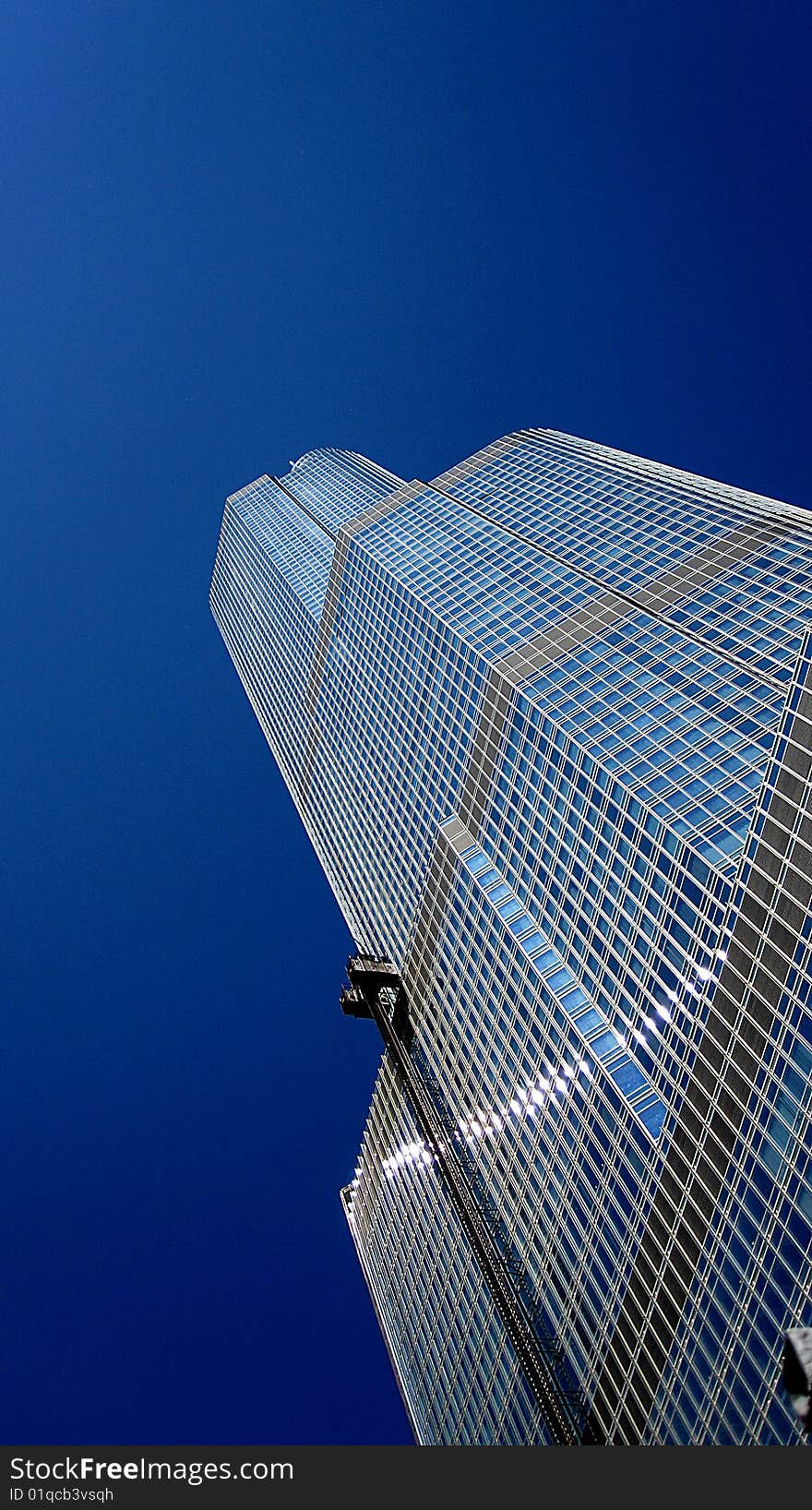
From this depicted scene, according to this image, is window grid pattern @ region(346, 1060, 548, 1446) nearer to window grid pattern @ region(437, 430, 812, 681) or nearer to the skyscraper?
the skyscraper

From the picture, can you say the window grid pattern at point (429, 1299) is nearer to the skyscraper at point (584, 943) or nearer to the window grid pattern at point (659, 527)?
the skyscraper at point (584, 943)

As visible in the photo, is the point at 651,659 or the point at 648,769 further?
the point at 651,659

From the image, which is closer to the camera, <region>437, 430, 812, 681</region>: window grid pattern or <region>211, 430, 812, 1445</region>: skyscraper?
<region>211, 430, 812, 1445</region>: skyscraper

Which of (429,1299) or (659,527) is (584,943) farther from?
(659,527)

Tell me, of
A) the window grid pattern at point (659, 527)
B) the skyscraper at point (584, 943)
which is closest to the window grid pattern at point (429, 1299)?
the skyscraper at point (584, 943)

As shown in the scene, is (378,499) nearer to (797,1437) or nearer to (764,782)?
(764,782)

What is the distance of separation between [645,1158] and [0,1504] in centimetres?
3511

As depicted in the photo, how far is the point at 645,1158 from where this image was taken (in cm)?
5453

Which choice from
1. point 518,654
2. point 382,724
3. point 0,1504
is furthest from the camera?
point 382,724

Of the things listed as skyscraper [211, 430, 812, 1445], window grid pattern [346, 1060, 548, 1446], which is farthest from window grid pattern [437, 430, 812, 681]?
window grid pattern [346, 1060, 548, 1446]

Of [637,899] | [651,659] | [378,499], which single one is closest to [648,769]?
[637,899]

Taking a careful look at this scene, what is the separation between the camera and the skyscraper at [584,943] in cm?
4872

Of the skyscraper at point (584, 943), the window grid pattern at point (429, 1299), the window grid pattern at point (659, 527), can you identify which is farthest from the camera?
the window grid pattern at point (659, 527)

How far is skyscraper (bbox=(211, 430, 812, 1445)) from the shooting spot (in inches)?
1918
